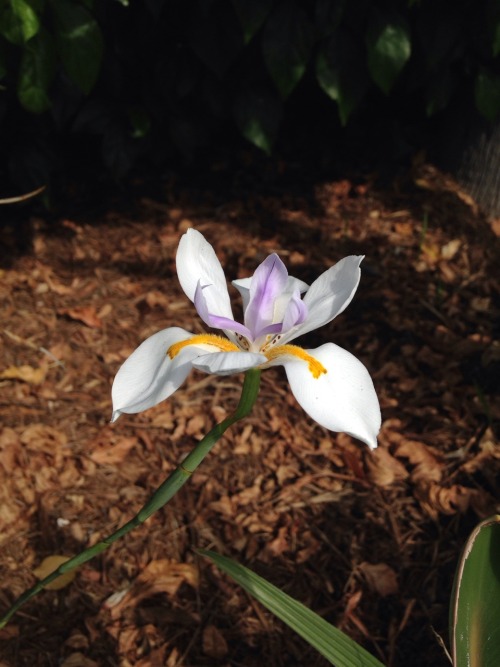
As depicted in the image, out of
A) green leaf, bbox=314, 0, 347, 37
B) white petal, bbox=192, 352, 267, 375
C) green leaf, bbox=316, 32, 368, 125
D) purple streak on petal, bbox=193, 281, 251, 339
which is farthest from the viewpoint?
green leaf, bbox=316, 32, 368, 125

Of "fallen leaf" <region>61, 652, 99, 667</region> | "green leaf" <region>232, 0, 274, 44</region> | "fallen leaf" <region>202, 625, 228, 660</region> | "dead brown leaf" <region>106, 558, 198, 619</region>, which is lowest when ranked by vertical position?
"fallen leaf" <region>61, 652, 99, 667</region>

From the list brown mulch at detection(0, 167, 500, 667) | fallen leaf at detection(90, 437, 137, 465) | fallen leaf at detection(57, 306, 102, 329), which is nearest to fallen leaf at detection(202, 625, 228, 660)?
brown mulch at detection(0, 167, 500, 667)

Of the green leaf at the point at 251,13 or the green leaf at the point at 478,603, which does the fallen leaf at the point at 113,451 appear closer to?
the green leaf at the point at 478,603

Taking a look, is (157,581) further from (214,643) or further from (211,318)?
(211,318)

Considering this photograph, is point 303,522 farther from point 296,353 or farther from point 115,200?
point 115,200

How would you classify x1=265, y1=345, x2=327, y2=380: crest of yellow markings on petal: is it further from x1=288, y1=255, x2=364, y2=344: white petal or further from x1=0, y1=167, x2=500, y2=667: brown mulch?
x1=0, y1=167, x2=500, y2=667: brown mulch

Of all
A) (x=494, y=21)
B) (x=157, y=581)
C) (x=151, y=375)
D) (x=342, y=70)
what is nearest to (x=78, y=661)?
(x=157, y=581)

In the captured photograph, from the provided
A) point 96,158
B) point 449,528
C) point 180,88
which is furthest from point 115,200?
point 449,528

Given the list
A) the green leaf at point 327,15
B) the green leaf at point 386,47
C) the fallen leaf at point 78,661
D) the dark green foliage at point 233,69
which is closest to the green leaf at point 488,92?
the dark green foliage at point 233,69
